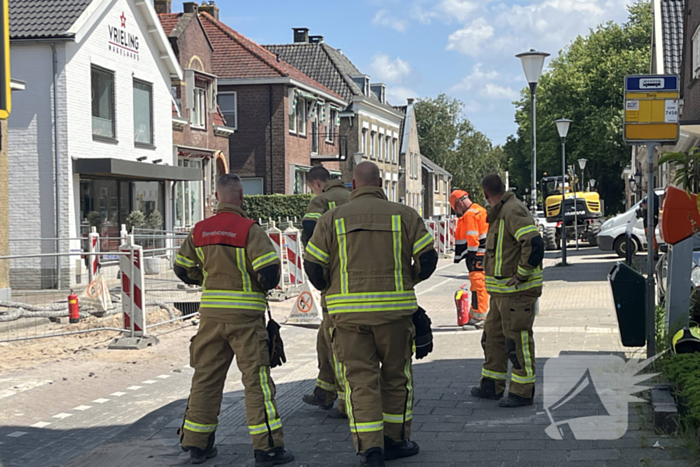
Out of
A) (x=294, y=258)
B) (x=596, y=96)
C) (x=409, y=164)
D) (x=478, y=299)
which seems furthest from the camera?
(x=409, y=164)

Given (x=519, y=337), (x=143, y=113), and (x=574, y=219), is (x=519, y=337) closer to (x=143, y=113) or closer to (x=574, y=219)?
(x=143, y=113)

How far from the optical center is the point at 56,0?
802 inches

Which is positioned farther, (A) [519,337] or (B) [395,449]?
(A) [519,337]

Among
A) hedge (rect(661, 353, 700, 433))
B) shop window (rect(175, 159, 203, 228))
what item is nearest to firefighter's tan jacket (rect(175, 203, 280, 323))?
hedge (rect(661, 353, 700, 433))

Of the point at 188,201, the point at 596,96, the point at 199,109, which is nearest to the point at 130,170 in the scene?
the point at 188,201

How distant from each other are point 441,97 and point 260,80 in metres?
53.0

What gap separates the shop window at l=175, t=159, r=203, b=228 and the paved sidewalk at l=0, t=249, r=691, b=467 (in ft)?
59.0

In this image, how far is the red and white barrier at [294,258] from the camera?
55.6ft

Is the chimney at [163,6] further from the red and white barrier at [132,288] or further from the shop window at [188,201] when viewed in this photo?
the red and white barrier at [132,288]

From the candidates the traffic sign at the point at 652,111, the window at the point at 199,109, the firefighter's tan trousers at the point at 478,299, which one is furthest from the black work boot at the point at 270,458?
the window at the point at 199,109

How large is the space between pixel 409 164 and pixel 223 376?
2086 inches

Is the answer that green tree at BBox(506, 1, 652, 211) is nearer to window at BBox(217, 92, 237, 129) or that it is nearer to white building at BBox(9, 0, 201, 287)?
window at BBox(217, 92, 237, 129)

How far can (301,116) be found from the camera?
36.1m

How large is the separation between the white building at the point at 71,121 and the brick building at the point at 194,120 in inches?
156
